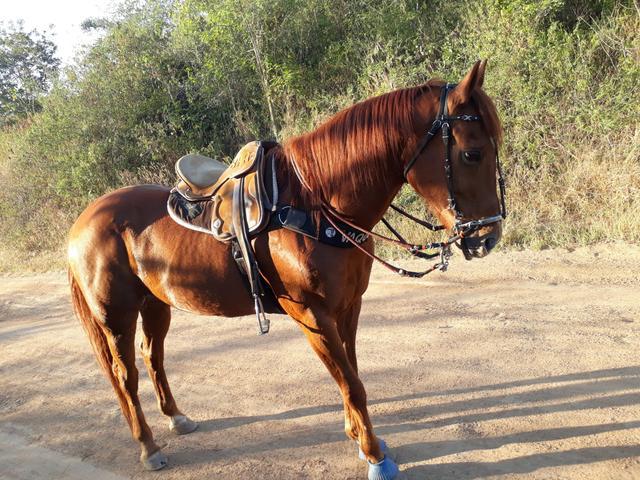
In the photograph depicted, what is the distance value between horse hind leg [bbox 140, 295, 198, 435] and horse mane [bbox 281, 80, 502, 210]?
1.61m

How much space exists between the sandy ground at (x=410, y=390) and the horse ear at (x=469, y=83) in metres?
1.92

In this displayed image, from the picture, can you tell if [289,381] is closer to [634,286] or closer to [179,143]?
[634,286]

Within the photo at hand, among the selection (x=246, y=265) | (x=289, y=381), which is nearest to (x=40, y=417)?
(x=289, y=381)

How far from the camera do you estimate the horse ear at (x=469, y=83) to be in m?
1.95

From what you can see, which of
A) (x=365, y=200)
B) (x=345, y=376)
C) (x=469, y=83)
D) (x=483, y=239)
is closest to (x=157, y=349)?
(x=345, y=376)

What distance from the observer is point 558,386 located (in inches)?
119

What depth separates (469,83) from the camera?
1.96m

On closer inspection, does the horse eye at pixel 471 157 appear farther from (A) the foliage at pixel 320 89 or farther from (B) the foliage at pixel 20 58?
(B) the foliage at pixel 20 58

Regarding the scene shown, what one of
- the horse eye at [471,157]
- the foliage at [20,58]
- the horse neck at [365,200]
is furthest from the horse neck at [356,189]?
the foliage at [20,58]

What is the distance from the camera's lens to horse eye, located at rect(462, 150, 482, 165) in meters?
1.99

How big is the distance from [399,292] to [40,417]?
3.53 m

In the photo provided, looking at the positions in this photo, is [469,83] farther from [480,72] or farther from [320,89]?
[320,89]

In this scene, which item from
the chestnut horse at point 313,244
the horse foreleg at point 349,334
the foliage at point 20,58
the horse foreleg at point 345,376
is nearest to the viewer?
the chestnut horse at point 313,244

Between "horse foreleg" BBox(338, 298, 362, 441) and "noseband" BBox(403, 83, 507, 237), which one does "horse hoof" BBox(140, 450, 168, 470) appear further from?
"noseband" BBox(403, 83, 507, 237)
